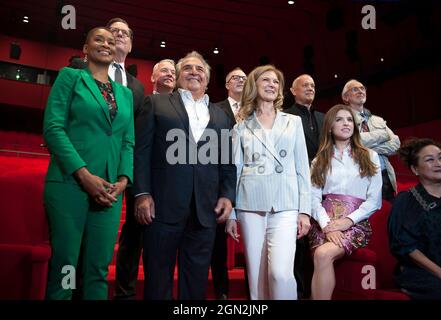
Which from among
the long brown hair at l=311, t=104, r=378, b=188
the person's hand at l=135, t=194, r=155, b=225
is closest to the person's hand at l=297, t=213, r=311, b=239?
the long brown hair at l=311, t=104, r=378, b=188

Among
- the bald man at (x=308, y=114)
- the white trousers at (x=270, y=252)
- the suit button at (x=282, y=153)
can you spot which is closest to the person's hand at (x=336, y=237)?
the white trousers at (x=270, y=252)

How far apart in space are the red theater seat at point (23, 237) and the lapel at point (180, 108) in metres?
0.93

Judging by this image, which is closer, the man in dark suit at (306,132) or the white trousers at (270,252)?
the white trousers at (270,252)

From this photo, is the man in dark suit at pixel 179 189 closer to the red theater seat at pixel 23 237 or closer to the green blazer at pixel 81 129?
the green blazer at pixel 81 129

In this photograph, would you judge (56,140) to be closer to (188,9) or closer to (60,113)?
(60,113)

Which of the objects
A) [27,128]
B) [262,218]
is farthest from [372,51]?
[27,128]

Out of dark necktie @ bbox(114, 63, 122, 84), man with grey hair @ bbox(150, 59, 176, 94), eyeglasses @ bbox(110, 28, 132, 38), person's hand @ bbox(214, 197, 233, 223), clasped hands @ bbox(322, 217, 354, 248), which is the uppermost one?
eyeglasses @ bbox(110, 28, 132, 38)

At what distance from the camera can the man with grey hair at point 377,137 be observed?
3213 mm

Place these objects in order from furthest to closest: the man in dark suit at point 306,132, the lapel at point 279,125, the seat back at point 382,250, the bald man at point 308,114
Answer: the bald man at point 308,114
the seat back at point 382,250
the man in dark suit at point 306,132
the lapel at point 279,125

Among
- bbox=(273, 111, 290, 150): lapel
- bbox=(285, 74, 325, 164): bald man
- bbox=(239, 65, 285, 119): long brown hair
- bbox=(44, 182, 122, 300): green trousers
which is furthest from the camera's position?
bbox=(285, 74, 325, 164): bald man

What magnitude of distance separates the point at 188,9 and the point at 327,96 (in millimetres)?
3584

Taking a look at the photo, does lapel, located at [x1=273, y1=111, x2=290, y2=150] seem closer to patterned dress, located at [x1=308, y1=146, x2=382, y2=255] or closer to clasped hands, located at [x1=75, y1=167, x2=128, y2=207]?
patterned dress, located at [x1=308, y1=146, x2=382, y2=255]

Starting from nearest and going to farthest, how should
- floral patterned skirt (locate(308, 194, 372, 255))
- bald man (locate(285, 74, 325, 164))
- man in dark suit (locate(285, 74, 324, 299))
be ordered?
floral patterned skirt (locate(308, 194, 372, 255)) → man in dark suit (locate(285, 74, 324, 299)) → bald man (locate(285, 74, 325, 164))

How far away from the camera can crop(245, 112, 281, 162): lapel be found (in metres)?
2.07
